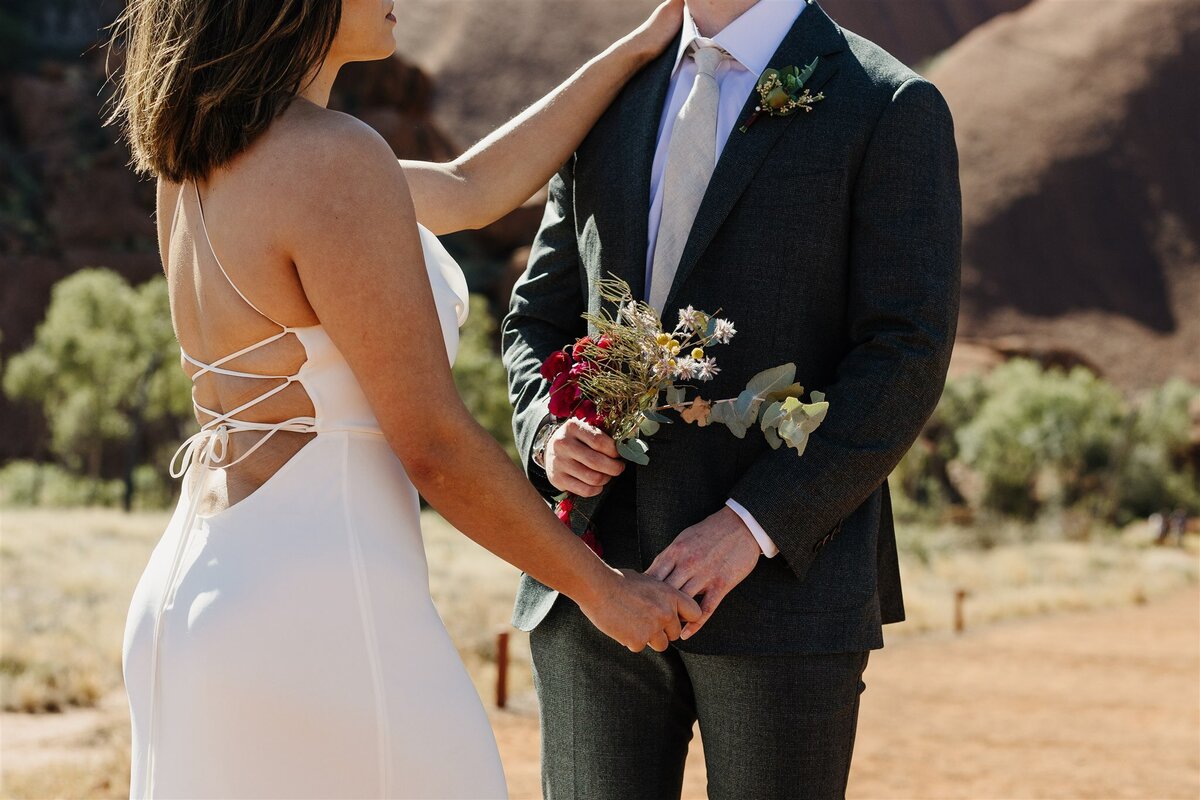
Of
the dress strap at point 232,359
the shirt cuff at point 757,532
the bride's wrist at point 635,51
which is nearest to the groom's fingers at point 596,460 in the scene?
the shirt cuff at point 757,532

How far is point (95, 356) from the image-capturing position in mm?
33375

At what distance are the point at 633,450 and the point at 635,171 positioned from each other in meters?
0.63

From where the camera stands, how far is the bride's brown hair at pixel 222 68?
193 centimetres

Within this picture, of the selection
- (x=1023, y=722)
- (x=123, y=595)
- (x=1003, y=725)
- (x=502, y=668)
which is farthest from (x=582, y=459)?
(x=123, y=595)

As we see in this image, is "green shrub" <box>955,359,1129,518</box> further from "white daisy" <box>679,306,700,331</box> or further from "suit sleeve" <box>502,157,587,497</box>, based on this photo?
"white daisy" <box>679,306,700,331</box>

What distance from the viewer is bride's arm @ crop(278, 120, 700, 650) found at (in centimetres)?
185

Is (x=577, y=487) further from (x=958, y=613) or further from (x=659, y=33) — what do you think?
(x=958, y=613)

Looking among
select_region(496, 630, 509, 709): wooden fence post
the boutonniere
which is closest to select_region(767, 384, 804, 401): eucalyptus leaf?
the boutonniere

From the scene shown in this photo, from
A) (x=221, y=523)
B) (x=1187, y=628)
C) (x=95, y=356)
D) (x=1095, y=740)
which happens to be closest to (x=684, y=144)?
(x=221, y=523)

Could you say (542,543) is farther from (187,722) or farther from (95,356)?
(95,356)

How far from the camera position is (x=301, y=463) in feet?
6.56

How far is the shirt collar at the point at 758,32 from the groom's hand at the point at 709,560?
92 cm

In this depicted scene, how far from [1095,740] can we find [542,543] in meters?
9.80

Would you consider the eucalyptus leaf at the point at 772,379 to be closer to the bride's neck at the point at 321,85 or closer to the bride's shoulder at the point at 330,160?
the bride's shoulder at the point at 330,160
